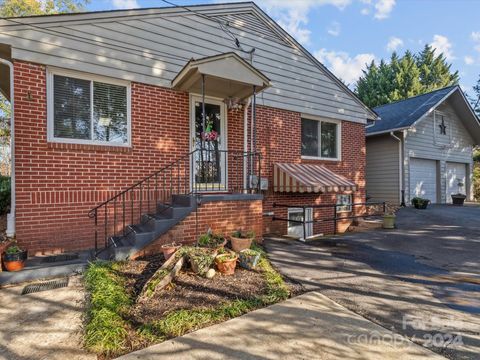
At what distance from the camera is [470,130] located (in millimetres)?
15570

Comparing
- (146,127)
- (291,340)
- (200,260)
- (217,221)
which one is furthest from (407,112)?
(291,340)

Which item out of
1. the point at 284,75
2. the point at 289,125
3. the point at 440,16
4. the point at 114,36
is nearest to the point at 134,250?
the point at 114,36

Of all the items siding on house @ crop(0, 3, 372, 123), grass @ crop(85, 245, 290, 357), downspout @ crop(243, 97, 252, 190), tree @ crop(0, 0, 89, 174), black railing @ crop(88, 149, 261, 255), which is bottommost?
grass @ crop(85, 245, 290, 357)

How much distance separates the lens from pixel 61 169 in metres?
5.30

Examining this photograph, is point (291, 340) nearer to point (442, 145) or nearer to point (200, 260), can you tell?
point (200, 260)

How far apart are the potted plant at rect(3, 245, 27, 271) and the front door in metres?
3.48

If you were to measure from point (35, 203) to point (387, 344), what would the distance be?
5.69m

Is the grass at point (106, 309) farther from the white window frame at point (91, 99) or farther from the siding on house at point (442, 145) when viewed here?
the siding on house at point (442, 145)

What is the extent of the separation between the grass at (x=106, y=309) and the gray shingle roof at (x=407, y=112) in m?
12.7

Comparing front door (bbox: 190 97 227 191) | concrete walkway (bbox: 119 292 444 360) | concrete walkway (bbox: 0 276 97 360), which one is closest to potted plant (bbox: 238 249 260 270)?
concrete walkway (bbox: 119 292 444 360)

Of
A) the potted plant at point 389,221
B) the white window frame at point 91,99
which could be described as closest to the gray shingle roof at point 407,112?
the potted plant at point 389,221

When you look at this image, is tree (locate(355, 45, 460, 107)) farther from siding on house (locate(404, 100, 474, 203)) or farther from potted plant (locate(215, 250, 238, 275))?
potted plant (locate(215, 250, 238, 275))

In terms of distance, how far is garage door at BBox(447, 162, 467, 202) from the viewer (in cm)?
1507

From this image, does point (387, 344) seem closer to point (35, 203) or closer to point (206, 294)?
point (206, 294)
